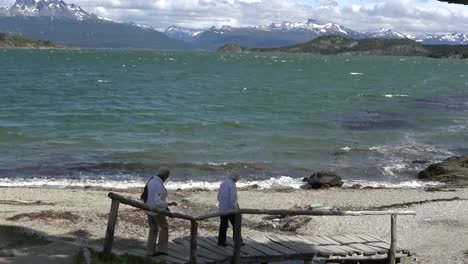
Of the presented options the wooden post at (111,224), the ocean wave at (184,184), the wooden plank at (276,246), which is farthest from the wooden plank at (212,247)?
the ocean wave at (184,184)

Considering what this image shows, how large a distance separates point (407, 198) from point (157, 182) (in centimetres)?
1412

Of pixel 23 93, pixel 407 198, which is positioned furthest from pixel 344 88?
pixel 407 198

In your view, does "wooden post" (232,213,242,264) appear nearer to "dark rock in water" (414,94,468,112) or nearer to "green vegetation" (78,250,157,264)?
"green vegetation" (78,250,157,264)

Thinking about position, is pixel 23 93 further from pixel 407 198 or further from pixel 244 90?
pixel 407 198

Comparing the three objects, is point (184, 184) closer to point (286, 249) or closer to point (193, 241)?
point (286, 249)

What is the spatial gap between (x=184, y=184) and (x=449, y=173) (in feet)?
37.0

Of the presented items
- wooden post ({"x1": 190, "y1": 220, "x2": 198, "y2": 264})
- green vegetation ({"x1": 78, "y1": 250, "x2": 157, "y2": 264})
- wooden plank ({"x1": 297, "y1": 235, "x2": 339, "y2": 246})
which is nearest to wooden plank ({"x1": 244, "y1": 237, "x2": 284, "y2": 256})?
wooden plank ({"x1": 297, "y1": 235, "x2": 339, "y2": 246})

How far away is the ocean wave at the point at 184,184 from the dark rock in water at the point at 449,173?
25.5 inches

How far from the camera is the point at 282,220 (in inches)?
758

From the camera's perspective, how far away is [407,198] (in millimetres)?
23828

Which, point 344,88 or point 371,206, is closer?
Answer: point 371,206

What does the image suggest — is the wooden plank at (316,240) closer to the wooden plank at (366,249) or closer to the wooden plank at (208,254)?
the wooden plank at (366,249)

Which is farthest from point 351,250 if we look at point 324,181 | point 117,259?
point 324,181

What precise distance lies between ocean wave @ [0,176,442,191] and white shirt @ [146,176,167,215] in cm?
1345
